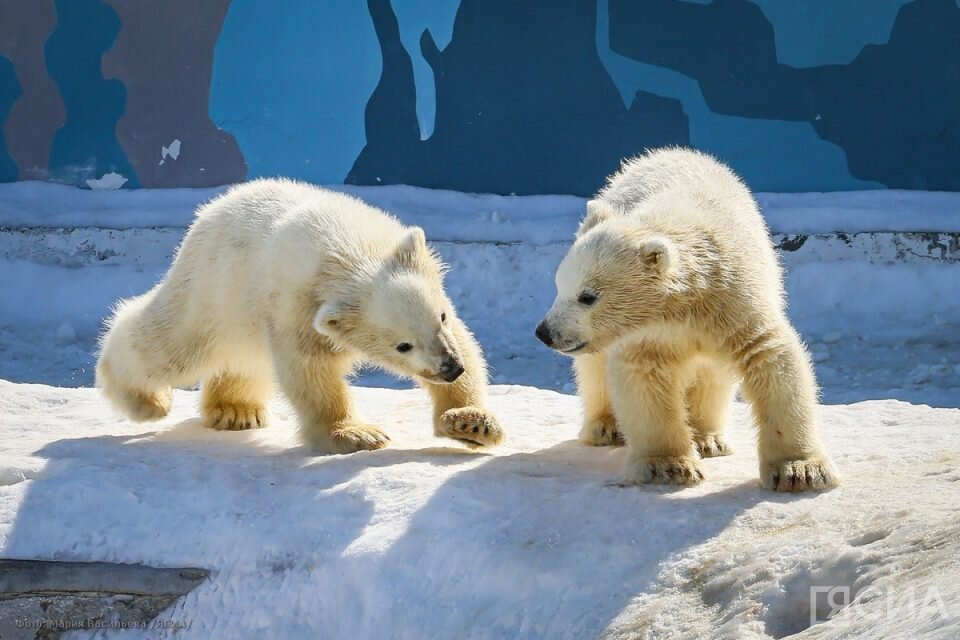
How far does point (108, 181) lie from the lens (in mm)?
10656

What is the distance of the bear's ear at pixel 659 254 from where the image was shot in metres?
3.99

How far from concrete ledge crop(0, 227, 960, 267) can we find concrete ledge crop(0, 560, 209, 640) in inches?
231

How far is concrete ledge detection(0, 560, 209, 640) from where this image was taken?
13.7 feet

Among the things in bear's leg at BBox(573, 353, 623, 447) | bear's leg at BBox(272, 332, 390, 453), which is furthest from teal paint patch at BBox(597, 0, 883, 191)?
bear's leg at BBox(272, 332, 390, 453)

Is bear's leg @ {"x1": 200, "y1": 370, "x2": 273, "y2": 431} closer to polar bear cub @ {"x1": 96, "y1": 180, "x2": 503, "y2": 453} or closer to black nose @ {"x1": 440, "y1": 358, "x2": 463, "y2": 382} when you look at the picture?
polar bear cub @ {"x1": 96, "y1": 180, "x2": 503, "y2": 453}

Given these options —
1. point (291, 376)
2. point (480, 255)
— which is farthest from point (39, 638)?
point (480, 255)

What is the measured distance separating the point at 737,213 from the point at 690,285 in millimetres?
→ 556

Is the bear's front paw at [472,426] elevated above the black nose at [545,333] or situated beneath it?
situated beneath

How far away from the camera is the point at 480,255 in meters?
9.78

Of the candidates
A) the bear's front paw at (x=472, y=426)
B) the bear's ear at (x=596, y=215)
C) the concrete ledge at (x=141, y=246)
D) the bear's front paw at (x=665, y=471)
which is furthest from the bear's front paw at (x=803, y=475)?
the concrete ledge at (x=141, y=246)

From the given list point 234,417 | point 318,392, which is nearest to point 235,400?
point 234,417

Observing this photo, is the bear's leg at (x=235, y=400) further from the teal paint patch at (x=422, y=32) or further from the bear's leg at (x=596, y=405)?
the teal paint patch at (x=422, y=32)

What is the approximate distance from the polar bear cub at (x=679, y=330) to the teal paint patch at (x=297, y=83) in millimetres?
6142

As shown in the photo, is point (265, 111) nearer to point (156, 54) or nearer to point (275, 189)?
point (156, 54)
